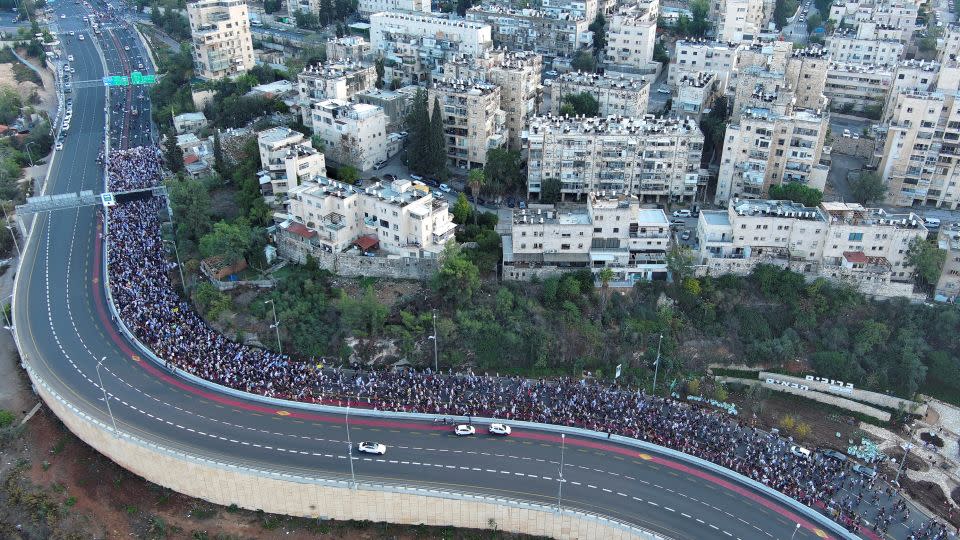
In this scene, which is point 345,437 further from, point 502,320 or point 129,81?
point 129,81

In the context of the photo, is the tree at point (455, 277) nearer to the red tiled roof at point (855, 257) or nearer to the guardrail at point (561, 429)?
the guardrail at point (561, 429)

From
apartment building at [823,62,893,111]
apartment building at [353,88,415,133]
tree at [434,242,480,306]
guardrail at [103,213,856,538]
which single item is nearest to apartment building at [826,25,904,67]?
apartment building at [823,62,893,111]

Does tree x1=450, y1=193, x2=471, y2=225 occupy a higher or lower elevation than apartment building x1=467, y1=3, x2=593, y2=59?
lower

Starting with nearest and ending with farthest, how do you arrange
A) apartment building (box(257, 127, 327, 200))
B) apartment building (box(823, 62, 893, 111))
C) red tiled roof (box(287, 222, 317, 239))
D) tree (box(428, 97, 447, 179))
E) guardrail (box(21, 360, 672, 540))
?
guardrail (box(21, 360, 672, 540))
red tiled roof (box(287, 222, 317, 239))
apartment building (box(257, 127, 327, 200))
tree (box(428, 97, 447, 179))
apartment building (box(823, 62, 893, 111))

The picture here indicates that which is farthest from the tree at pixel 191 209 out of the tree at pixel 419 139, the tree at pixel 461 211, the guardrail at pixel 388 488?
the tree at pixel 461 211

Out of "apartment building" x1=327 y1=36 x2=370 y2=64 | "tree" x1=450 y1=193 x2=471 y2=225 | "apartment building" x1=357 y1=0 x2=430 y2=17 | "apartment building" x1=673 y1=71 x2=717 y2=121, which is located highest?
"apartment building" x1=357 y1=0 x2=430 y2=17

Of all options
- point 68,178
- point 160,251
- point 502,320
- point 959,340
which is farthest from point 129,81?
point 959,340

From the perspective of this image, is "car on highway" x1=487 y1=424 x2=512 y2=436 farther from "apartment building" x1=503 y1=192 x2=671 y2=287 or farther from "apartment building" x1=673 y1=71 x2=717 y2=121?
A: "apartment building" x1=673 y1=71 x2=717 y2=121

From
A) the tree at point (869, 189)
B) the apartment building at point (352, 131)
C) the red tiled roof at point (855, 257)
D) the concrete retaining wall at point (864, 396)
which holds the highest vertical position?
the apartment building at point (352, 131)
